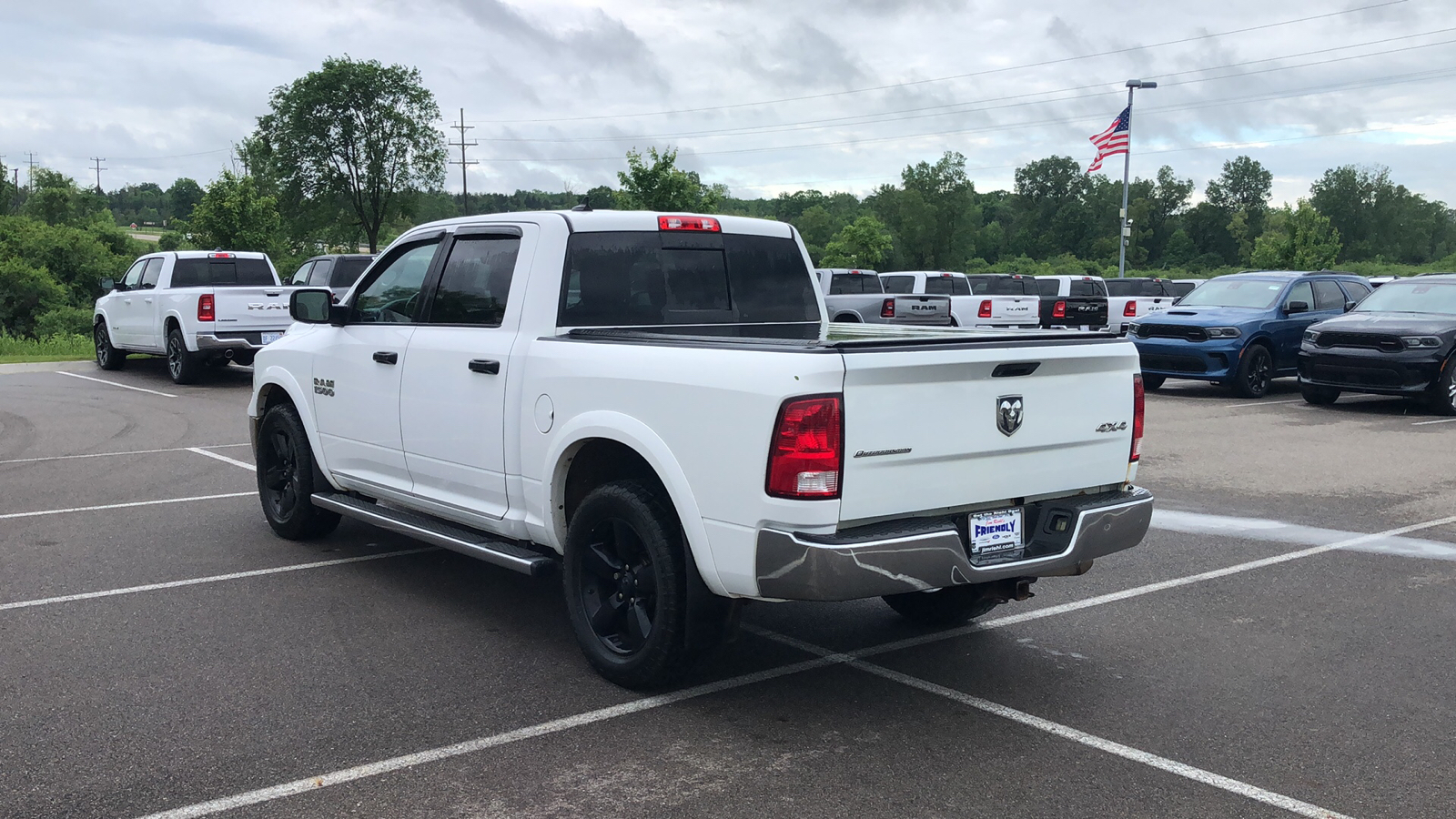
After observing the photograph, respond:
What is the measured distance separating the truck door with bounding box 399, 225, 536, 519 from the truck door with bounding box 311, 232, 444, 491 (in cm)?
15

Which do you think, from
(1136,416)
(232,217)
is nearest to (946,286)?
(1136,416)

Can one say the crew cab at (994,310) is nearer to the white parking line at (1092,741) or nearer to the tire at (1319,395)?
the tire at (1319,395)

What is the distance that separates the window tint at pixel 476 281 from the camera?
18.3ft

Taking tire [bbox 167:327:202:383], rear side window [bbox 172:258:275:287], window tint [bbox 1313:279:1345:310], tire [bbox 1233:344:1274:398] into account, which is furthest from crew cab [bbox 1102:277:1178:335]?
tire [bbox 167:327:202:383]

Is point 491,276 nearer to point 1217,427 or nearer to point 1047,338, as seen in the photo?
point 1047,338

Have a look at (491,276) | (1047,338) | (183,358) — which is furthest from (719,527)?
(183,358)

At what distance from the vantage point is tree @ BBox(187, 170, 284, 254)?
197 feet

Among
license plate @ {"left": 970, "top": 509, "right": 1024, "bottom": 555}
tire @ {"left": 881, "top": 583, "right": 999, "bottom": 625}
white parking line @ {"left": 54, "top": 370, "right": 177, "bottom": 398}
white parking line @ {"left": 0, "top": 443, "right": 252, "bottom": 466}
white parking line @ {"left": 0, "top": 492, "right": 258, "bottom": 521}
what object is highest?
license plate @ {"left": 970, "top": 509, "right": 1024, "bottom": 555}

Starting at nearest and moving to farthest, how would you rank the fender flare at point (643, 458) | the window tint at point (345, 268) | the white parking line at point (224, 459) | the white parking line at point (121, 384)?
the fender flare at point (643, 458) < the white parking line at point (224, 459) < the white parking line at point (121, 384) < the window tint at point (345, 268)

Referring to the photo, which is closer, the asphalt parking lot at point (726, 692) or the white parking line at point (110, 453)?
the asphalt parking lot at point (726, 692)

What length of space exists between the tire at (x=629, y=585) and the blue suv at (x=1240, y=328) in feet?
42.3

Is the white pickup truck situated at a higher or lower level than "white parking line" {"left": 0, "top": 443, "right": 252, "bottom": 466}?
higher

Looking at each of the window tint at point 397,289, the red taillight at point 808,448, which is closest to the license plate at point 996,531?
the red taillight at point 808,448

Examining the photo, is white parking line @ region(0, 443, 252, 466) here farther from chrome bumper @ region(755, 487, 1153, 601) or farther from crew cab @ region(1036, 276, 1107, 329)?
crew cab @ region(1036, 276, 1107, 329)
